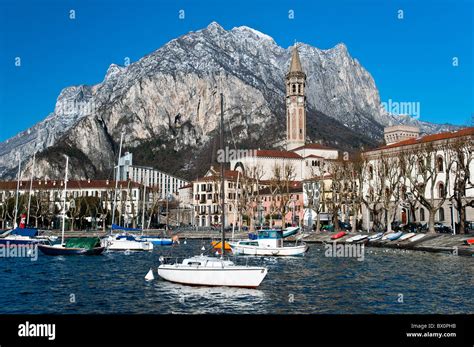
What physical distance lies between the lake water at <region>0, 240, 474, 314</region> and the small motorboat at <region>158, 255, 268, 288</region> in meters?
0.49

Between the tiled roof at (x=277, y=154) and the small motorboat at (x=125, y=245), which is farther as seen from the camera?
the tiled roof at (x=277, y=154)

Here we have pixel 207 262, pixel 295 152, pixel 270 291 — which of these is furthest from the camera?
pixel 295 152

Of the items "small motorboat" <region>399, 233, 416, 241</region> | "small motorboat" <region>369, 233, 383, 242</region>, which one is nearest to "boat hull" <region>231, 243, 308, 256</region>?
"small motorboat" <region>399, 233, 416, 241</region>

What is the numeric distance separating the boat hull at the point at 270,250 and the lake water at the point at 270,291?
8.67m

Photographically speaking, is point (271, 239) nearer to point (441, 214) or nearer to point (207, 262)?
point (207, 262)

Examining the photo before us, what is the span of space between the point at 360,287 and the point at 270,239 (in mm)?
24285

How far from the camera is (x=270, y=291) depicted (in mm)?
27578

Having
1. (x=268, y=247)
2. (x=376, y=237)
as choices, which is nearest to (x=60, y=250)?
(x=268, y=247)

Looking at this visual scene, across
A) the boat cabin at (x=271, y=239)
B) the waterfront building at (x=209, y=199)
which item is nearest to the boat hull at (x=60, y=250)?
the boat cabin at (x=271, y=239)

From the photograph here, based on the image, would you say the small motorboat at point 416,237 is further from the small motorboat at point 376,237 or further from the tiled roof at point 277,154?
the tiled roof at point 277,154

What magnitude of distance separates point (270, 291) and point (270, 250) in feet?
79.2

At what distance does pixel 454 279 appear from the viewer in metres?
30.8

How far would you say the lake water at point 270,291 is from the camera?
22.3 metres
